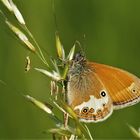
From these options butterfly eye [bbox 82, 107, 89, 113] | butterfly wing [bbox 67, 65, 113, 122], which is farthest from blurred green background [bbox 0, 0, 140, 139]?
butterfly eye [bbox 82, 107, 89, 113]

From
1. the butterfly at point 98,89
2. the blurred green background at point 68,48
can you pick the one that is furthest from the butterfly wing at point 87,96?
the blurred green background at point 68,48

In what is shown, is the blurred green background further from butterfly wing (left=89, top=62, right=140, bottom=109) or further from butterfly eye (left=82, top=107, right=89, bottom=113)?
butterfly eye (left=82, top=107, right=89, bottom=113)

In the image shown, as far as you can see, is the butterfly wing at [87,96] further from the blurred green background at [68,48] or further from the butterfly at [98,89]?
the blurred green background at [68,48]

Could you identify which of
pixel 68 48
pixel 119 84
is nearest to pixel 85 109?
pixel 119 84

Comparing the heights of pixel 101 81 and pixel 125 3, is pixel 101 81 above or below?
below

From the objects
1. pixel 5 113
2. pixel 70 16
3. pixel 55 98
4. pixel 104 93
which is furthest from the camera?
pixel 70 16

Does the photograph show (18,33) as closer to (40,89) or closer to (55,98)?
(55,98)

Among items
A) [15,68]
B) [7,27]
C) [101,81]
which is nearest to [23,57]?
[15,68]
